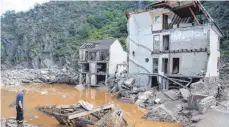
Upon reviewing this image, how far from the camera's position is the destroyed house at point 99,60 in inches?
1508

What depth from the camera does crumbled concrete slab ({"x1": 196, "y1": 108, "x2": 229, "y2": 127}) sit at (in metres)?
11.7

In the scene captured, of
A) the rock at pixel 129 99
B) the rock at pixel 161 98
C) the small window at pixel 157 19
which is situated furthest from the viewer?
the small window at pixel 157 19

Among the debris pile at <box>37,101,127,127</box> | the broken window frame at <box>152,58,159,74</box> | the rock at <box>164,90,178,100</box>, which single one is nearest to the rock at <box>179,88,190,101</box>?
the rock at <box>164,90,178,100</box>

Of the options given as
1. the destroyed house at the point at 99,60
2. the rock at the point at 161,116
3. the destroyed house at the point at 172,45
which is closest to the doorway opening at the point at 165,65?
the destroyed house at the point at 172,45

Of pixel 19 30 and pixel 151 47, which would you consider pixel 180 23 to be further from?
pixel 19 30

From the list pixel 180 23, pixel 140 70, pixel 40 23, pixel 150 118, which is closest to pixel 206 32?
pixel 180 23

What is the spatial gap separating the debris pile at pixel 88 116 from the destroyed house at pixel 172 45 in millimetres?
12561

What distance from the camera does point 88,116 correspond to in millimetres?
13852

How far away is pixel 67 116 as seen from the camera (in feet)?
40.1

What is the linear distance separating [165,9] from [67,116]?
1800 centimetres

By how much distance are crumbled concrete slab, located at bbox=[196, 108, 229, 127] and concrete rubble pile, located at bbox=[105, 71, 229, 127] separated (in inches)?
18.1

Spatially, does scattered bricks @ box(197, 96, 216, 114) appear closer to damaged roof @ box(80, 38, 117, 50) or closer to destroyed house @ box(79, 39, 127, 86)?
destroyed house @ box(79, 39, 127, 86)

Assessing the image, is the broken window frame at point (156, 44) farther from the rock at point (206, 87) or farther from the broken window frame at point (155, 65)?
the rock at point (206, 87)

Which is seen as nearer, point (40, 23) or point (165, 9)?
point (165, 9)
